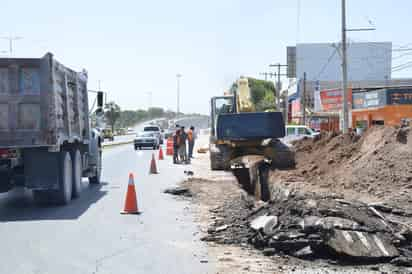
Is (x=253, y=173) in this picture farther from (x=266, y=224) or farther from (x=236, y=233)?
(x=266, y=224)

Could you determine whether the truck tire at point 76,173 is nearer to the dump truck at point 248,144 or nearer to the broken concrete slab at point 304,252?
the dump truck at point 248,144

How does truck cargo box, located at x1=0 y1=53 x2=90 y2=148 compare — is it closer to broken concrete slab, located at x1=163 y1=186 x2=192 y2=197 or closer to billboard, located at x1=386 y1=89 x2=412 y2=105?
broken concrete slab, located at x1=163 y1=186 x2=192 y2=197

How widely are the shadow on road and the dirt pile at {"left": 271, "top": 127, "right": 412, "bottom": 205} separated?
17.8 feet

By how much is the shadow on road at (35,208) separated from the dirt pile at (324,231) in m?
3.36

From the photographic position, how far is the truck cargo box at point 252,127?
20.5 meters

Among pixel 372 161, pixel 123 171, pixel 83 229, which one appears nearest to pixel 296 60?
pixel 123 171

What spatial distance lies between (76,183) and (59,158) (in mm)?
1739

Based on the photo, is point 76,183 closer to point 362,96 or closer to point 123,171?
point 123,171

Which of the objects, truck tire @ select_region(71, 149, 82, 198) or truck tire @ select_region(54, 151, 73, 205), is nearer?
truck tire @ select_region(54, 151, 73, 205)

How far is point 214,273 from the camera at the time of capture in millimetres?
7188

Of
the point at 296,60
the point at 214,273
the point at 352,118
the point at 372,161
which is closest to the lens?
the point at 214,273

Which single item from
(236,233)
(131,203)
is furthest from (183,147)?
(236,233)

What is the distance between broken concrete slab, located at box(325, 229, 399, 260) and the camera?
299 inches

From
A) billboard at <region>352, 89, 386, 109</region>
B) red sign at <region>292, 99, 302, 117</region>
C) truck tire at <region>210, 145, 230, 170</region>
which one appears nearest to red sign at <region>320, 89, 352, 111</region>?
billboard at <region>352, 89, 386, 109</region>
